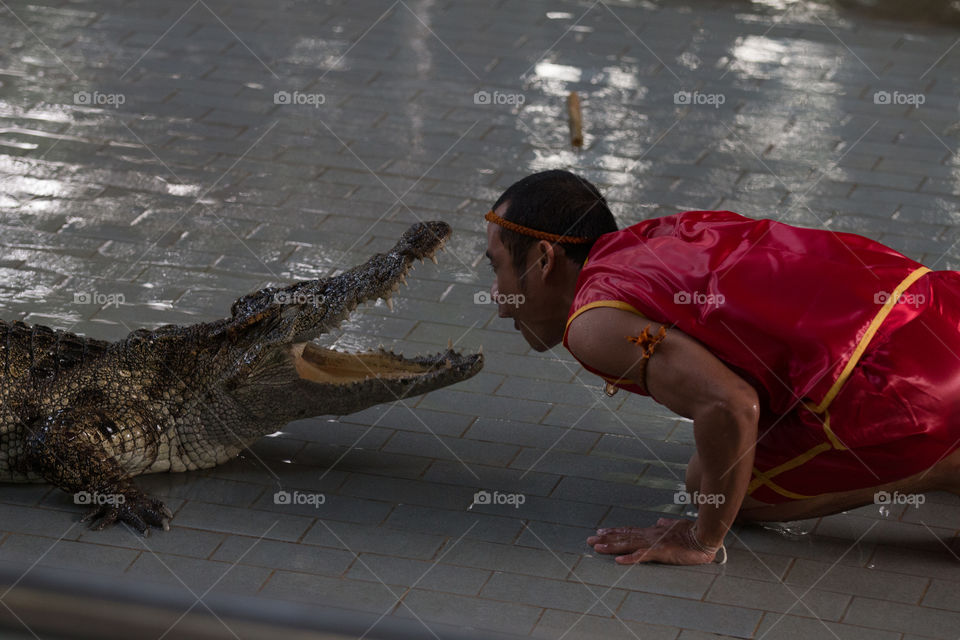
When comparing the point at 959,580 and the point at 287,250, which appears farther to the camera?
the point at 287,250

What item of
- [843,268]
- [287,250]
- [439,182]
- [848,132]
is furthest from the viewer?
[848,132]

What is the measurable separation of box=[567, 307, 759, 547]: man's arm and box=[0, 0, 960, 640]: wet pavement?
1.37 feet

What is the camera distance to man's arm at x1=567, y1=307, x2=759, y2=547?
3100 mm

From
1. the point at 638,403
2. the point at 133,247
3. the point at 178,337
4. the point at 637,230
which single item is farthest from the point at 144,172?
the point at 637,230

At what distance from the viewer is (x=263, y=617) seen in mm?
3236

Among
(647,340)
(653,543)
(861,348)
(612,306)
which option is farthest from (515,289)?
(861,348)

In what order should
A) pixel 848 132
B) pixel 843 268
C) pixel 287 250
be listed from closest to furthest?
pixel 843 268 < pixel 287 250 < pixel 848 132

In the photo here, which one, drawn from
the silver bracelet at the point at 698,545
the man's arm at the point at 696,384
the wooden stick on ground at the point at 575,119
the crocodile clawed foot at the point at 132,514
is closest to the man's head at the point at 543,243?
the man's arm at the point at 696,384

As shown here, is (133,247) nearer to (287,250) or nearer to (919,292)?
(287,250)

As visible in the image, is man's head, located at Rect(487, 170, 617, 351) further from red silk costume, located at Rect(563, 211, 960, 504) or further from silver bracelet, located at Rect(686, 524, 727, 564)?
silver bracelet, located at Rect(686, 524, 727, 564)

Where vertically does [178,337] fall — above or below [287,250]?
above

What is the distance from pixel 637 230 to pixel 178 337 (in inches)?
61.4

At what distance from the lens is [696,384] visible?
3115 mm

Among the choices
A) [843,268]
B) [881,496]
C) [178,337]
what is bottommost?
[881,496]
